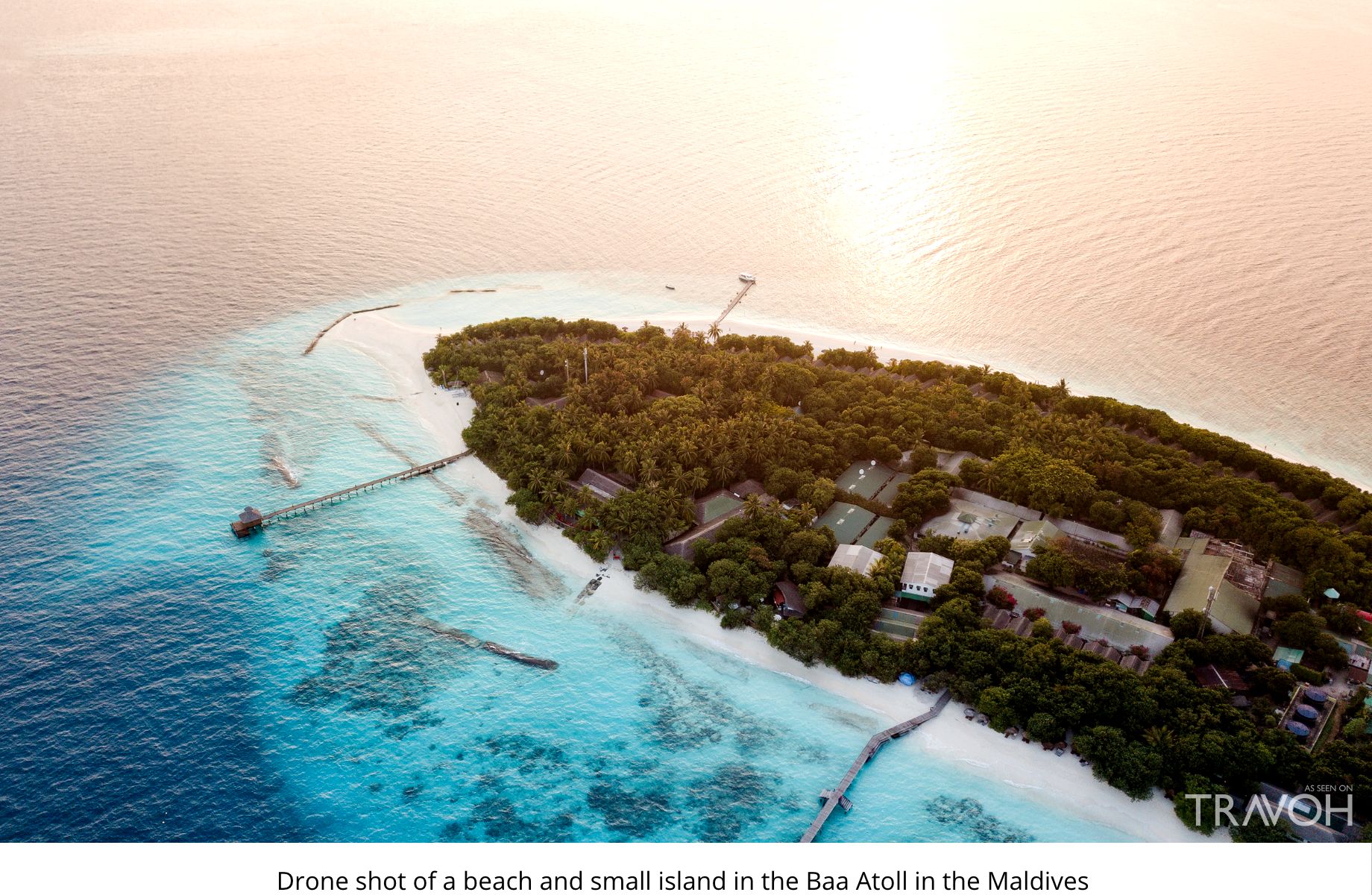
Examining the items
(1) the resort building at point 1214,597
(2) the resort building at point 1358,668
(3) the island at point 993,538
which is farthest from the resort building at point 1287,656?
(2) the resort building at point 1358,668

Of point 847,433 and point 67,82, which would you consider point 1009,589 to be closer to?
point 847,433

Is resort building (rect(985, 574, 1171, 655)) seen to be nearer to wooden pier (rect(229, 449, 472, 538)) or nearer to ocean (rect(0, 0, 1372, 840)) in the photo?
ocean (rect(0, 0, 1372, 840))

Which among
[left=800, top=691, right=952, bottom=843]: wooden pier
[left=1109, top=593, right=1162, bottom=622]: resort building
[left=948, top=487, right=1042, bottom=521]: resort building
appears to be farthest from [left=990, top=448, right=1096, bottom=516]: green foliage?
[left=800, top=691, right=952, bottom=843]: wooden pier

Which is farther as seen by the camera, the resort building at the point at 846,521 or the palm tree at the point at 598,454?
the palm tree at the point at 598,454

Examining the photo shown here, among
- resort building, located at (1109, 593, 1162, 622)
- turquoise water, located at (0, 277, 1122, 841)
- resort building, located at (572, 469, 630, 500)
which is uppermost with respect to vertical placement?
resort building, located at (1109, 593, 1162, 622)

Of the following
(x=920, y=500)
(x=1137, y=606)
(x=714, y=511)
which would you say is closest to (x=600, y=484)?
(x=714, y=511)

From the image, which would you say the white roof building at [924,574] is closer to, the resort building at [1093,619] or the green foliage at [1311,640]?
the resort building at [1093,619]
